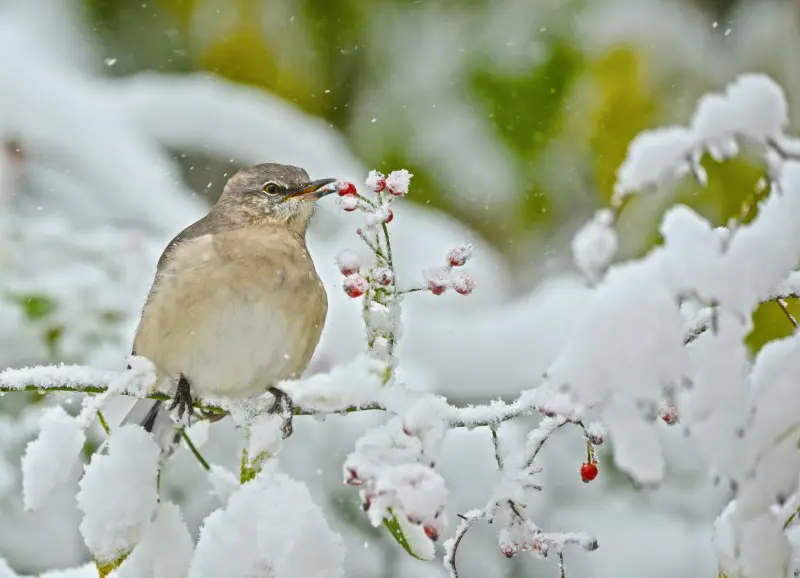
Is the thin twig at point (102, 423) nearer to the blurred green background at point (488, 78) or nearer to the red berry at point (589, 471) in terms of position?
the red berry at point (589, 471)

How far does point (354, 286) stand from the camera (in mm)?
1762

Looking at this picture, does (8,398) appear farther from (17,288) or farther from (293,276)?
(293,276)

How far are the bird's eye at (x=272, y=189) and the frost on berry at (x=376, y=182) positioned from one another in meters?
1.34

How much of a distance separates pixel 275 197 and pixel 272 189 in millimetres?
35

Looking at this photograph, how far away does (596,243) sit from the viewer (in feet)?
3.70

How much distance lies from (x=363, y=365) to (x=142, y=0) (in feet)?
19.4

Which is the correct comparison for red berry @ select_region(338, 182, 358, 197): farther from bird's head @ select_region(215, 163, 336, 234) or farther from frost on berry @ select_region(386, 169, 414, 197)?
bird's head @ select_region(215, 163, 336, 234)

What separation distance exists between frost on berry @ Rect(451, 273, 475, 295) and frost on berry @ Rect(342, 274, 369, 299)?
16 cm

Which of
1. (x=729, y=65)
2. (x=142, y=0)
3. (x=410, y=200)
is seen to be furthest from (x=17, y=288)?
(x=729, y=65)

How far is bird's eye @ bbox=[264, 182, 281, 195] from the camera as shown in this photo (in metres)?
3.14

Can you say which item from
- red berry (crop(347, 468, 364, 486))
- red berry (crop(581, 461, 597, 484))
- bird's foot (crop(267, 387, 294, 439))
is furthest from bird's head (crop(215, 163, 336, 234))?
red berry (crop(347, 468, 364, 486))

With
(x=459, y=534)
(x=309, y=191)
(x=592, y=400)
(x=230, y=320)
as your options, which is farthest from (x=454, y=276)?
(x=309, y=191)

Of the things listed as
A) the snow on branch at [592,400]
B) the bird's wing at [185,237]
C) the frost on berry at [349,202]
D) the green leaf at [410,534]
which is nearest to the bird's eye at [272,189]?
the bird's wing at [185,237]

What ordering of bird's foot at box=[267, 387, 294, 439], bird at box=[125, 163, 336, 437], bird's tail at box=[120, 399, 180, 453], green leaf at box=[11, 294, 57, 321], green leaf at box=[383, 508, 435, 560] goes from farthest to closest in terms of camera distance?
green leaf at box=[11, 294, 57, 321] < bird's tail at box=[120, 399, 180, 453] < bird at box=[125, 163, 336, 437] < bird's foot at box=[267, 387, 294, 439] < green leaf at box=[383, 508, 435, 560]
